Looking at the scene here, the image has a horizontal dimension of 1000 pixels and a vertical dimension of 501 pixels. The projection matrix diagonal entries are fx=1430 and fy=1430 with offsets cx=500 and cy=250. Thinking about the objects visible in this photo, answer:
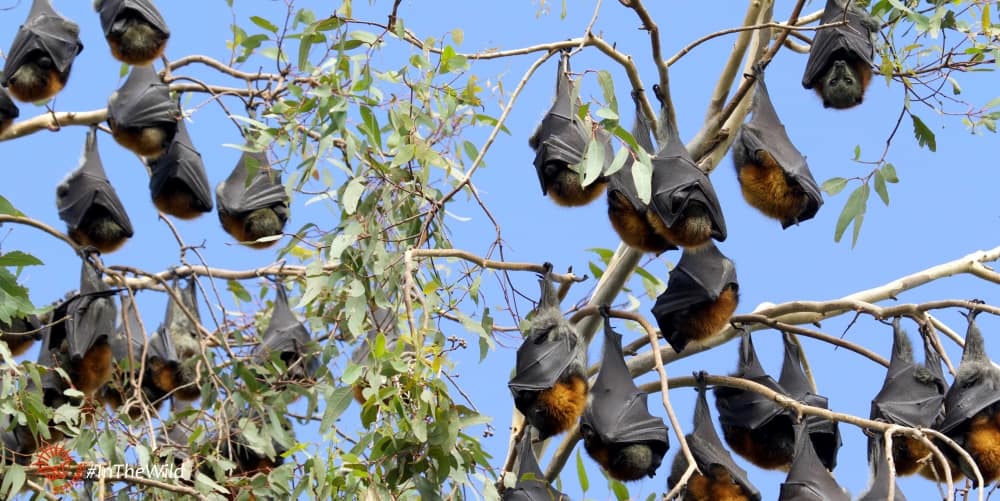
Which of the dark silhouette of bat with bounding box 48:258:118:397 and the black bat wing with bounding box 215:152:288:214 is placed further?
the black bat wing with bounding box 215:152:288:214

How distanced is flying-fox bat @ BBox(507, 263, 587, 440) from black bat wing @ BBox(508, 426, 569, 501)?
0.60ft

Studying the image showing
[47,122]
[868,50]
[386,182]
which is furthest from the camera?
[47,122]

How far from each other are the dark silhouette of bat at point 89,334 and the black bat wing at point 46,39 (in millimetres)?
1687

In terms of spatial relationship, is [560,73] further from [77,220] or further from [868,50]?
[77,220]

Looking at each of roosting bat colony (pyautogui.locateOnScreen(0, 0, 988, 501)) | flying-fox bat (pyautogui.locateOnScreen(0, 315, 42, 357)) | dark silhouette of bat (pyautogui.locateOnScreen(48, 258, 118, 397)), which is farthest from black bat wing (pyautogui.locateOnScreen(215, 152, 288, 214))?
flying-fox bat (pyautogui.locateOnScreen(0, 315, 42, 357))

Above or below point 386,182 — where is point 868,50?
above

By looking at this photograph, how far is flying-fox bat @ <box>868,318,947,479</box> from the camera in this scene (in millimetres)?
6801

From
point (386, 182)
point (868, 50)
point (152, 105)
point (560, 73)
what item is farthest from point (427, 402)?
point (152, 105)

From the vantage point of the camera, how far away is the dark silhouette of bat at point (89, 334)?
8.05 metres

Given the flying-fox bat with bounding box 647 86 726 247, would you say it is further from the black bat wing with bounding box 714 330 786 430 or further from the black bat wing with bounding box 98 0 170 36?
the black bat wing with bounding box 98 0 170 36

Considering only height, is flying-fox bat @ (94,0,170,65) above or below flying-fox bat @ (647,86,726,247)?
above

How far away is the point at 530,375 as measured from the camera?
629 cm

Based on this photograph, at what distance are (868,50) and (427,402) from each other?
12.1 feet

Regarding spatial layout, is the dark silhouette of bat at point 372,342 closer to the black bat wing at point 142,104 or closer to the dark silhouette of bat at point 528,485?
the dark silhouette of bat at point 528,485
